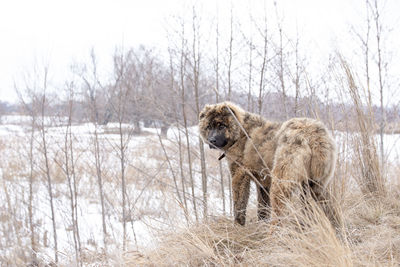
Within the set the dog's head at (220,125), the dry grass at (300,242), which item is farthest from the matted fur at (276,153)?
the dry grass at (300,242)

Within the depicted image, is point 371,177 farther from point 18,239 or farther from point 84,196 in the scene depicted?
point 84,196

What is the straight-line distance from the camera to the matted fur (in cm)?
282

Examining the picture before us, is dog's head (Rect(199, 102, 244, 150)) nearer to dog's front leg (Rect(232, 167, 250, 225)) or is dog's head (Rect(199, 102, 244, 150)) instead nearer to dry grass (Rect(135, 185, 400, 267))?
dog's front leg (Rect(232, 167, 250, 225))

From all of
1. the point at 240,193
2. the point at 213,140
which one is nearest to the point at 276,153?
the point at 240,193

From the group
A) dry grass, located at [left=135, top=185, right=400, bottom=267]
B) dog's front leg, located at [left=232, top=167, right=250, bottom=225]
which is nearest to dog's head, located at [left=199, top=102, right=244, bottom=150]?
dog's front leg, located at [left=232, top=167, right=250, bottom=225]

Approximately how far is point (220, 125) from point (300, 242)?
6.56ft

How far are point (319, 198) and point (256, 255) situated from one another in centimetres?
100

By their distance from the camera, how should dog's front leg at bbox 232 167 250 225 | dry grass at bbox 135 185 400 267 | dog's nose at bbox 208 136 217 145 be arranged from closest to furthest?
1. dry grass at bbox 135 185 400 267
2. dog's front leg at bbox 232 167 250 225
3. dog's nose at bbox 208 136 217 145

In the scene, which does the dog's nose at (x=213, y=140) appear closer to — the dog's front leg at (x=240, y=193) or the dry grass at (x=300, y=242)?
the dog's front leg at (x=240, y=193)

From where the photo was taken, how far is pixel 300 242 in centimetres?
231

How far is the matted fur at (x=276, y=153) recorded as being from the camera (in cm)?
282

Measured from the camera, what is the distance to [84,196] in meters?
11.5

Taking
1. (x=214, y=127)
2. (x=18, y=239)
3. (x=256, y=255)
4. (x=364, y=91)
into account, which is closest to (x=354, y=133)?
(x=364, y=91)

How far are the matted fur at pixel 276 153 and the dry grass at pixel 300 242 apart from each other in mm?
254
